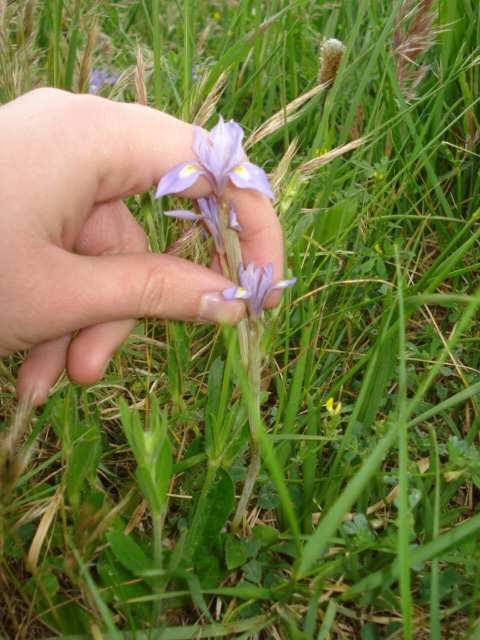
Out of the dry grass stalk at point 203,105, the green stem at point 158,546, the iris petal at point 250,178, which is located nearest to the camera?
the green stem at point 158,546

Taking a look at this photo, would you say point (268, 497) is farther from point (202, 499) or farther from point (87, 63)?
point (87, 63)

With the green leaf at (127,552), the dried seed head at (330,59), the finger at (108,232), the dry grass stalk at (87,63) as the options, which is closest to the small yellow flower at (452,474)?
the green leaf at (127,552)

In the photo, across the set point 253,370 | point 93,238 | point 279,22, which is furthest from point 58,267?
point 279,22

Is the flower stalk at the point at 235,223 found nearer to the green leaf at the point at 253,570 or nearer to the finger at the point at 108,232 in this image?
the green leaf at the point at 253,570

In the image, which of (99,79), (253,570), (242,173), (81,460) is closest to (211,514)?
(253,570)

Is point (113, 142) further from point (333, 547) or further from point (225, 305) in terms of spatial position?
point (333, 547)

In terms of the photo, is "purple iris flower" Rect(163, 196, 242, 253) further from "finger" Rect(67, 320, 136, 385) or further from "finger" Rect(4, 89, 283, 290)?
"finger" Rect(67, 320, 136, 385)

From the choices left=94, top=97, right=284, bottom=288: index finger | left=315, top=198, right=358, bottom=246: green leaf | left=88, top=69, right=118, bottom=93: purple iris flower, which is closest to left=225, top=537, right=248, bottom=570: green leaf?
left=94, top=97, right=284, bottom=288: index finger

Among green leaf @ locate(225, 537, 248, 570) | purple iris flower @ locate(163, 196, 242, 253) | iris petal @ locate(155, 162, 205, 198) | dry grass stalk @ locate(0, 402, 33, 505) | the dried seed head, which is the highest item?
the dried seed head
